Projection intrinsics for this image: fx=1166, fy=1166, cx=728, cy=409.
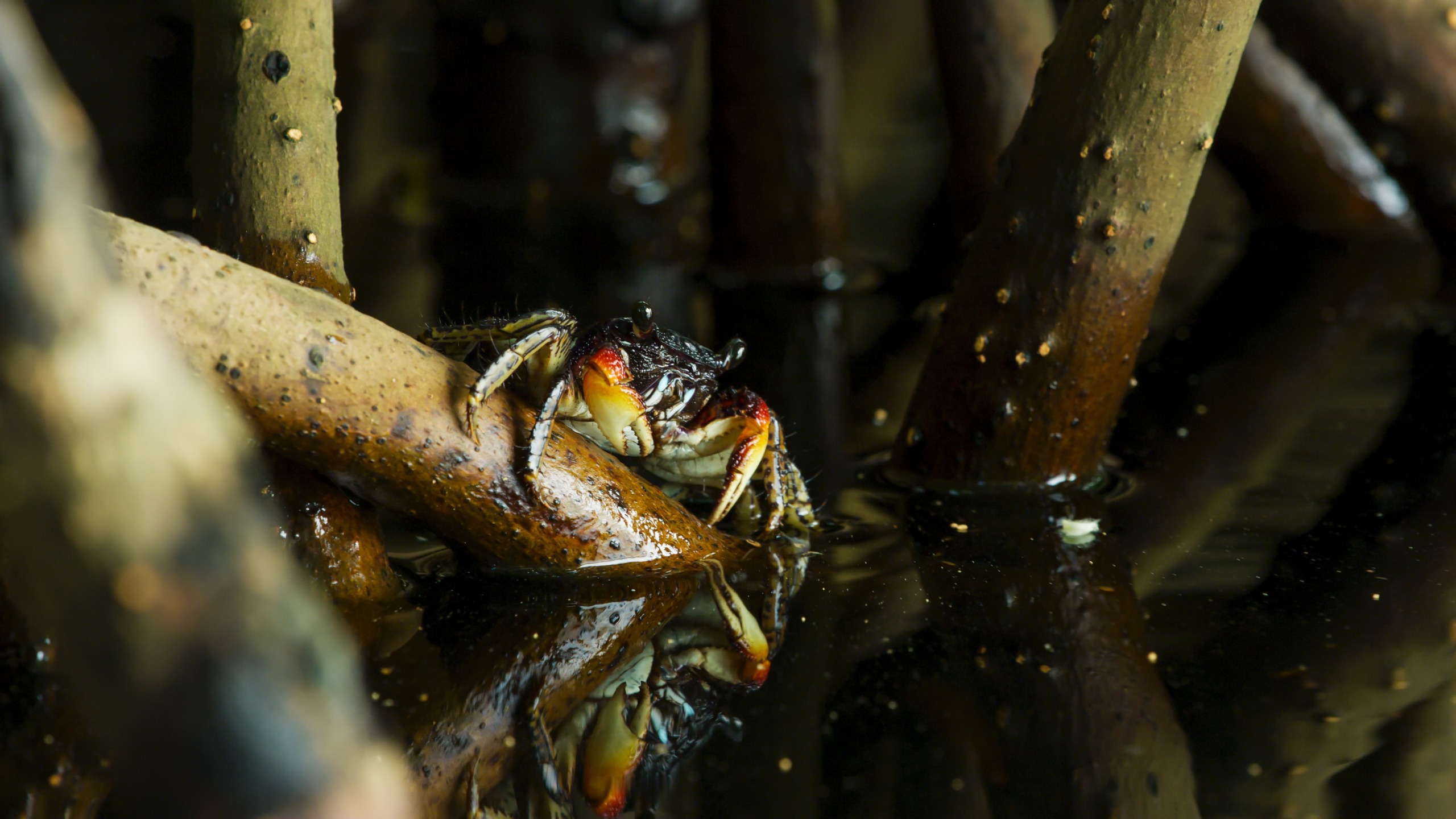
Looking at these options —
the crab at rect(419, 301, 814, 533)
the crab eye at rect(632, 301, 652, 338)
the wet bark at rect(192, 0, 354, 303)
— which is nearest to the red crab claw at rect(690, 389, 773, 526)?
the crab at rect(419, 301, 814, 533)

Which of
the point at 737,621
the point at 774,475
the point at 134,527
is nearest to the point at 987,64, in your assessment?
the point at 774,475

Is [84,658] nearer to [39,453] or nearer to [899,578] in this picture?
[39,453]

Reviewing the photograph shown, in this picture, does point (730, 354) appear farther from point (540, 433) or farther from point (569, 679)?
point (569, 679)

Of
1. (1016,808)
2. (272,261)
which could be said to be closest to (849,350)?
(272,261)

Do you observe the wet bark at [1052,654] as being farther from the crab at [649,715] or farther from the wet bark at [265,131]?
the wet bark at [265,131]

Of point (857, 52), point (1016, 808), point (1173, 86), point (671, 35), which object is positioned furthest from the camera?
point (857, 52)

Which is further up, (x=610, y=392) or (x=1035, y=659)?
(x=610, y=392)

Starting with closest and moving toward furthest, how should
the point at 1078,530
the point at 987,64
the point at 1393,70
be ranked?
1. the point at 1078,530
2. the point at 1393,70
3. the point at 987,64
